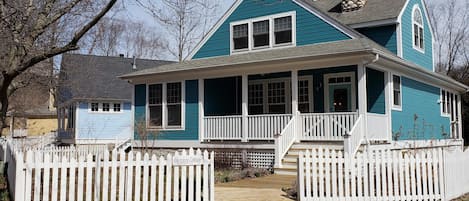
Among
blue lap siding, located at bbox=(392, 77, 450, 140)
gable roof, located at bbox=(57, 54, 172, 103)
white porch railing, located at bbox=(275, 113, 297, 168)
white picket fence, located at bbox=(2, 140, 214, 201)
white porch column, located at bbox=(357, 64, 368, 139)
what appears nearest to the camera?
white picket fence, located at bbox=(2, 140, 214, 201)

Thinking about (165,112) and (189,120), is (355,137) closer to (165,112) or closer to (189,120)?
(189,120)

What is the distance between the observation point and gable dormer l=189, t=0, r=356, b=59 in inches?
664

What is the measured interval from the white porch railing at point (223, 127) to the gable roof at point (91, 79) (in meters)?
13.6

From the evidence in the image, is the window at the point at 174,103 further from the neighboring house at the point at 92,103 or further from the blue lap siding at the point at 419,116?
the neighboring house at the point at 92,103

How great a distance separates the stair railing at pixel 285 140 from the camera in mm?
14305

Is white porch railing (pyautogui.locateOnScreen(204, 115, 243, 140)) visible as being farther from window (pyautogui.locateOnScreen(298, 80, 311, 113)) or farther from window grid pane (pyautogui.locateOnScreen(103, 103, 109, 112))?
window grid pane (pyautogui.locateOnScreen(103, 103, 109, 112))

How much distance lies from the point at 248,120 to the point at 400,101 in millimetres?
5388

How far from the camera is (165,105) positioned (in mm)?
18688

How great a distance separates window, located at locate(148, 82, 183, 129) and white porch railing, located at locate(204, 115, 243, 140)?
1578 millimetres

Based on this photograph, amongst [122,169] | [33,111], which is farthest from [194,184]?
[33,111]

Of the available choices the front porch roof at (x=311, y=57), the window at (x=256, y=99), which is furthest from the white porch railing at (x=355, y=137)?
the window at (x=256, y=99)

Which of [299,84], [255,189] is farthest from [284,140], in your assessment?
[255,189]

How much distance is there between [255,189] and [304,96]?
307 inches

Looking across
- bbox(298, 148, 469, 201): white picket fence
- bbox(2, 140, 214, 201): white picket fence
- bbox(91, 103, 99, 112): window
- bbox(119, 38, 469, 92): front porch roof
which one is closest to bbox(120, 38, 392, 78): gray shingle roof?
bbox(119, 38, 469, 92): front porch roof
